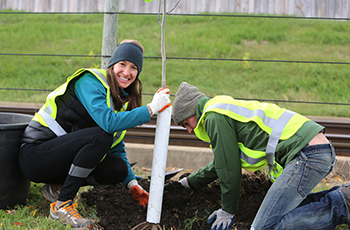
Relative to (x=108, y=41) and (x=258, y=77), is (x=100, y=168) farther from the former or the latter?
(x=258, y=77)

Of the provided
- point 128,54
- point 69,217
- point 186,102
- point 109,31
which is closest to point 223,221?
point 186,102

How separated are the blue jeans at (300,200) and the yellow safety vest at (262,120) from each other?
151 millimetres

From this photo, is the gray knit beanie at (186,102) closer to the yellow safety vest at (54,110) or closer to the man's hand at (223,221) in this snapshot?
the yellow safety vest at (54,110)

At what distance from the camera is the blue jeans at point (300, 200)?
77.0 inches

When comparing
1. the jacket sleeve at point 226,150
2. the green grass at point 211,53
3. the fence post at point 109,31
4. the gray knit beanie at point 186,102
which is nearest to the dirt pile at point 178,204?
the jacket sleeve at point 226,150

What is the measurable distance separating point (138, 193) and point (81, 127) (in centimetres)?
74

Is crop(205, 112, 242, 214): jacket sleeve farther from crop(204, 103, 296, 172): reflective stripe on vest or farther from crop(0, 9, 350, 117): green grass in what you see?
crop(0, 9, 350, 117): green grass

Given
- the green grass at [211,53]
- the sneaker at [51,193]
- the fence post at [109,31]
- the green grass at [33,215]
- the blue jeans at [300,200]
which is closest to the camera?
the blue jeans at [300,200]

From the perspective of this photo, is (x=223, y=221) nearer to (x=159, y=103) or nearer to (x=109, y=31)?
(x=159, y=103)

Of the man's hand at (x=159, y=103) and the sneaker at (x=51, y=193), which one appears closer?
the man's hand at (x=159, y=103)

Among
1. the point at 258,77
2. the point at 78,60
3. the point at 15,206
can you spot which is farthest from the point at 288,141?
the point at 78,60

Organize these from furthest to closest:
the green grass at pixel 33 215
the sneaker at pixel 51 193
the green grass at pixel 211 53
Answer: the green grass at pixel 211 53 < the sneaker at pixel 51 193 < the green grass at pixel 33 215

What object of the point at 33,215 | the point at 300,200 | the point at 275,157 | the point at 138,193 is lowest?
the point at 33,215

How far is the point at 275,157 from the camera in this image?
83.3 inches
